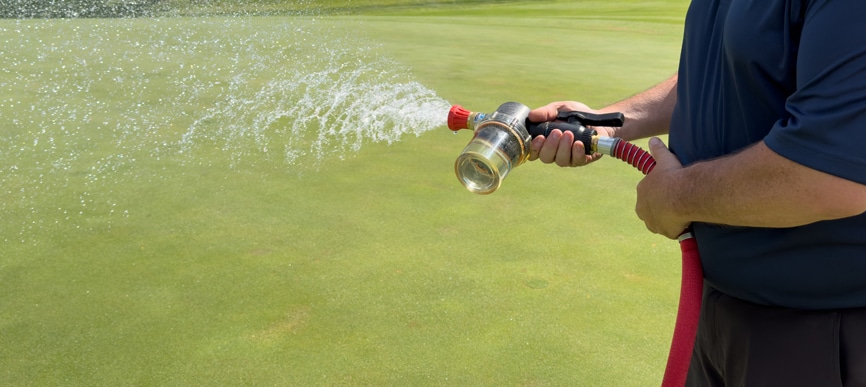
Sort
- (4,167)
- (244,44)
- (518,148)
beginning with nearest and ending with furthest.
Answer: (518,148)
(4,167)
(244,44)

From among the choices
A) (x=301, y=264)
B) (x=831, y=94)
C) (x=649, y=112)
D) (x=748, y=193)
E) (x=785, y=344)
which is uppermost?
(x=831, y=94)

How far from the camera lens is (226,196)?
3135 millimetres

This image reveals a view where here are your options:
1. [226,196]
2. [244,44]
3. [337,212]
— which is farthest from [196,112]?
[244,44]

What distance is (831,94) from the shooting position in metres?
0.93

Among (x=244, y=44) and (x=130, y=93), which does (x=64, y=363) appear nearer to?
(x=130, y=93)

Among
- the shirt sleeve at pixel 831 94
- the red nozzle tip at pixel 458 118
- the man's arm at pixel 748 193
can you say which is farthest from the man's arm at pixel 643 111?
the shirt sleeve at pixel 831 94

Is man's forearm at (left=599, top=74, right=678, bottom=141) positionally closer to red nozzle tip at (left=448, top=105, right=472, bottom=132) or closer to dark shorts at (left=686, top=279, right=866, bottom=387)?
red nozzle tip at (left=448, top=105, right=472, bottom=132)

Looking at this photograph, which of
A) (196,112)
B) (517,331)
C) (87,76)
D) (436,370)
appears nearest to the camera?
(436,370)

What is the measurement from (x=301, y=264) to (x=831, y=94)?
188cm

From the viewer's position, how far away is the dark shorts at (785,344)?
3.71 ft

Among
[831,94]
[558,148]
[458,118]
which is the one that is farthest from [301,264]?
[831,94]

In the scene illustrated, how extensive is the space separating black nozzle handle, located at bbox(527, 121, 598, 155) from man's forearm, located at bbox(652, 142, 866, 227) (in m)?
0.28

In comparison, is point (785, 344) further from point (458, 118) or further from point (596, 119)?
point (458, 118)

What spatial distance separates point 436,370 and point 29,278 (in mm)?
1435
